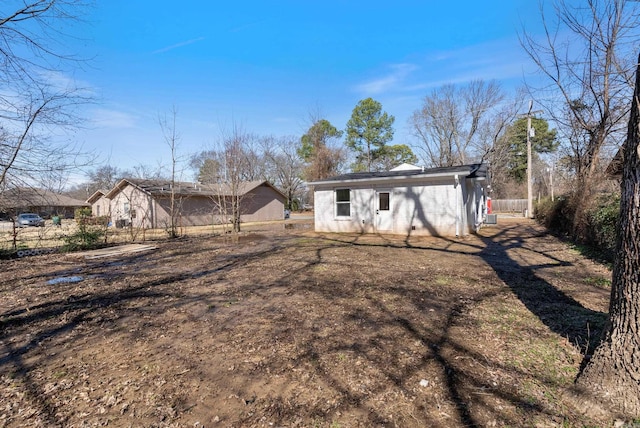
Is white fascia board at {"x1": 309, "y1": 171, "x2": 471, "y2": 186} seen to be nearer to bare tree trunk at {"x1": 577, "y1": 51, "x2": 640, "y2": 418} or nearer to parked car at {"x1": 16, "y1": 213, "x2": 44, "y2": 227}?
bare tree trunk at {"x1": 577, "y1": 51, "x2": 640, "y2": 418}

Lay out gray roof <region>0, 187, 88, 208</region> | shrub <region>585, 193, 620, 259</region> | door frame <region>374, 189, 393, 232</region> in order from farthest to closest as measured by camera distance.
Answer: door frame <region>374, 189, 393, 232</region> → gray roof <region>0, 187, 88, 208</region> → shrub <region>585, 193, 620, 259</region>

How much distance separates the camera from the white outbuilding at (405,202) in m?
11.7

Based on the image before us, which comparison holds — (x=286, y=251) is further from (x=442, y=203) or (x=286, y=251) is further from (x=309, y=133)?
(x=309, y=133)

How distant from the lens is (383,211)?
13.0 m

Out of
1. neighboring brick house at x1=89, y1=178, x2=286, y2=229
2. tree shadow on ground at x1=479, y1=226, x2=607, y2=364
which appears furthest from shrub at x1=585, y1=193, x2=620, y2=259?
neighboring brick house at x1=89, y1=178, x2=286, y2=229

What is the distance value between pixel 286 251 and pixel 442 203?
6570 millimetres

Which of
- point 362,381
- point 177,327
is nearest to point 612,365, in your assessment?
point 362,381

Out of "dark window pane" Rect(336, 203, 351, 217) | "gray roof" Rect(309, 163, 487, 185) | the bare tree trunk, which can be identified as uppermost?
"gray roof" Rect(309, 163, 487, 185)

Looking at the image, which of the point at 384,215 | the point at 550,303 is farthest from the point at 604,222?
the point at 384,215

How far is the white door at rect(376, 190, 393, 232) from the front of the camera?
1287 centimetres

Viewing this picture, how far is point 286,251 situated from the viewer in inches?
359

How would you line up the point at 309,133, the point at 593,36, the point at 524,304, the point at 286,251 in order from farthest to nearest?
the point at 309,133, the point at 286,251, the point at 593,36, the point at 524,304

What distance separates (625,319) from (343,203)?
38.4 ft

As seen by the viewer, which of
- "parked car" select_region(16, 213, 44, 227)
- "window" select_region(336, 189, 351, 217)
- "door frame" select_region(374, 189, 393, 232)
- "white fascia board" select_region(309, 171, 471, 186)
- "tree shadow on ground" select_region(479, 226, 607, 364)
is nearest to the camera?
"tree shadow on ground" select_region(479, 226, 607, 364)
